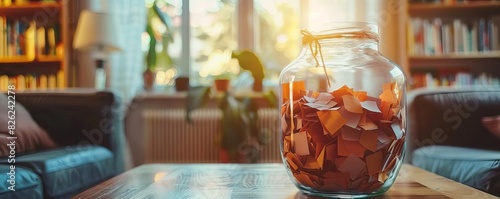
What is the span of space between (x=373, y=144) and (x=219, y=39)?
8.01ft

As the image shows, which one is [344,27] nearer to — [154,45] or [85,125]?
[85,125]

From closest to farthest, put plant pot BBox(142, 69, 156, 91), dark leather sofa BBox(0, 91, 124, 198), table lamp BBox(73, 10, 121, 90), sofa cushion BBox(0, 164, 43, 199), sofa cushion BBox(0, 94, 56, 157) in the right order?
sofa cushion BBox(0, 164, 43, 199), sofa cushion BBox(0, 94, 56, 157), dark leather sofa BBox(0, 91, 124, 198), table lamp BBox(73, 10, 121, 90), plant pot BBox(142, 69, 156, 91)

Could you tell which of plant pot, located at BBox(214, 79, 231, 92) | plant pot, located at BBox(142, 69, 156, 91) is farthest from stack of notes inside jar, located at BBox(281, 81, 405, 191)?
plant pot, located at BBox(142, 69, 156, 91)

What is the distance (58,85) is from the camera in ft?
9.39

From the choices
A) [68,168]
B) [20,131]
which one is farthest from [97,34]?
[68,168]

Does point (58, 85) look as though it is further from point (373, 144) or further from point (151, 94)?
point (373, 144)

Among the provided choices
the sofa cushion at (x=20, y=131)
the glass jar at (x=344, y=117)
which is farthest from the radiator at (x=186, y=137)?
the glass jar at (x=344, y=117)

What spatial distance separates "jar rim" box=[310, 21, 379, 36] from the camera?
77 cm

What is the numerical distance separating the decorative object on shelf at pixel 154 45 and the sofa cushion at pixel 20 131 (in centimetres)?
107

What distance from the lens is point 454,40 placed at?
269 centimetres

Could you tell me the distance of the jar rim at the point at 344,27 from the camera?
767 mm

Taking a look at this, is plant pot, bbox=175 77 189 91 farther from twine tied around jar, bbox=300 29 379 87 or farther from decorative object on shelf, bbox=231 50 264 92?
twine tied around jar, bbox=300 29 379 87

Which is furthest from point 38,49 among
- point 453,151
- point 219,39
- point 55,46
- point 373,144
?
point 373,144

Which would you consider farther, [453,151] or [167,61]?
[167,61]
